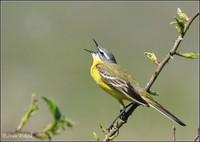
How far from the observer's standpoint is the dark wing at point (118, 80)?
4.25m

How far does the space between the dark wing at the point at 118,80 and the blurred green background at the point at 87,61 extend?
5.69m

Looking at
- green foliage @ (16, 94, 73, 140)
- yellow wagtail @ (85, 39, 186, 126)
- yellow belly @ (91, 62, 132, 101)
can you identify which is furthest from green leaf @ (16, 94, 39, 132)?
yellow belly @ (91, 62, 132, 101)

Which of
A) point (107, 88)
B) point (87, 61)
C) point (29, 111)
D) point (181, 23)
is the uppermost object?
point (181, 23)

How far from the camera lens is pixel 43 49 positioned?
754 inches

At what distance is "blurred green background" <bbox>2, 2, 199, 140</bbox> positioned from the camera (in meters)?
14.8

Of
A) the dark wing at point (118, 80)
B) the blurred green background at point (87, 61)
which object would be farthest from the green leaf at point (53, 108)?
the blurred green background at point (87, 61)

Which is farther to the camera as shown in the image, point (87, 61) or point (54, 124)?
point (87, 61)

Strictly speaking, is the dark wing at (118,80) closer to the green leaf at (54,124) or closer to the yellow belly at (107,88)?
the yellow belly at (107,88)

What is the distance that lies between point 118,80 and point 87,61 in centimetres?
1265

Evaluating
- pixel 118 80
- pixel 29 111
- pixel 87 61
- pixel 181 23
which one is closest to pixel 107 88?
pixel 118 80

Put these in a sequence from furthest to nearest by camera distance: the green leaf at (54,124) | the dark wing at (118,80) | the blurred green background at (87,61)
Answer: the blurred green background at (87,61), the dark wing at (118,80), the green leaf at (54,124)

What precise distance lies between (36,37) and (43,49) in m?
0.97

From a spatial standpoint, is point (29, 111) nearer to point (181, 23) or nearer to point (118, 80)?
point (181, 23)

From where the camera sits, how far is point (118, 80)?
456cm
